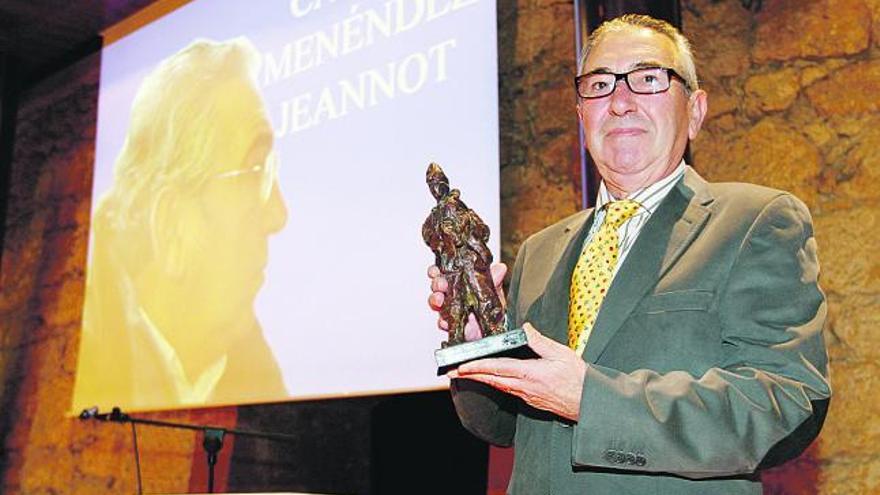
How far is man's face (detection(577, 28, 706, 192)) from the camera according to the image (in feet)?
5.26

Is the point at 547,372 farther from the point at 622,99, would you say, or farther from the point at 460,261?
the point at 622,99

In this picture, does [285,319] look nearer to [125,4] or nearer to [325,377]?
[325,377]

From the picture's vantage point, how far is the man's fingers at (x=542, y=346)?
1.27 meters

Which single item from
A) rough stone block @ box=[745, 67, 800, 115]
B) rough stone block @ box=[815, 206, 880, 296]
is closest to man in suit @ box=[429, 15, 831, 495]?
rough stone block @ box=[815, 206, 880, 296]

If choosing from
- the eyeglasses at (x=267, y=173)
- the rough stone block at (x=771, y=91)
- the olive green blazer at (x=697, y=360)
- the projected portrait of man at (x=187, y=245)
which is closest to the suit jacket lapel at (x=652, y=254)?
the olive green blazer at (x=697, y=360)

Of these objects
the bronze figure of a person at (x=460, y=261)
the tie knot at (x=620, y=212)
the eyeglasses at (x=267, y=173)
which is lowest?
the bronze figure of a person at (x=460, y=261)

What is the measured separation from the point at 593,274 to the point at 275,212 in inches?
86.0

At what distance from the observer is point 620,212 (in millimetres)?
1573

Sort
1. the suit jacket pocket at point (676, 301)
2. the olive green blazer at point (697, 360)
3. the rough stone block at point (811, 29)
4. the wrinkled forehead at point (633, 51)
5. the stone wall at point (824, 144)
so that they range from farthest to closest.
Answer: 1. the rough stone block at point (811, 29)
2. the stone wall at point (824, 144)
3. the wrinkled forehead at point (633, 51)
4. the suit jacket pocket at point (676, 301)
5. the olive green blazer at point (697, 360)

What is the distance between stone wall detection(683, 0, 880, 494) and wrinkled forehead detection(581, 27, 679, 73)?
1231mm

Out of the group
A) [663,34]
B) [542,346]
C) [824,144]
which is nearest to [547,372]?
[542,346]

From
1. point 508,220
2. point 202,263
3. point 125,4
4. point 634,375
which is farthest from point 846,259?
point 125,4

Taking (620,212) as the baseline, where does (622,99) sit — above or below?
above

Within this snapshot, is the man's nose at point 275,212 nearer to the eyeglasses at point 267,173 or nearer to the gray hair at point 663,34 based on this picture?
the eyeglasses at point 267,173
